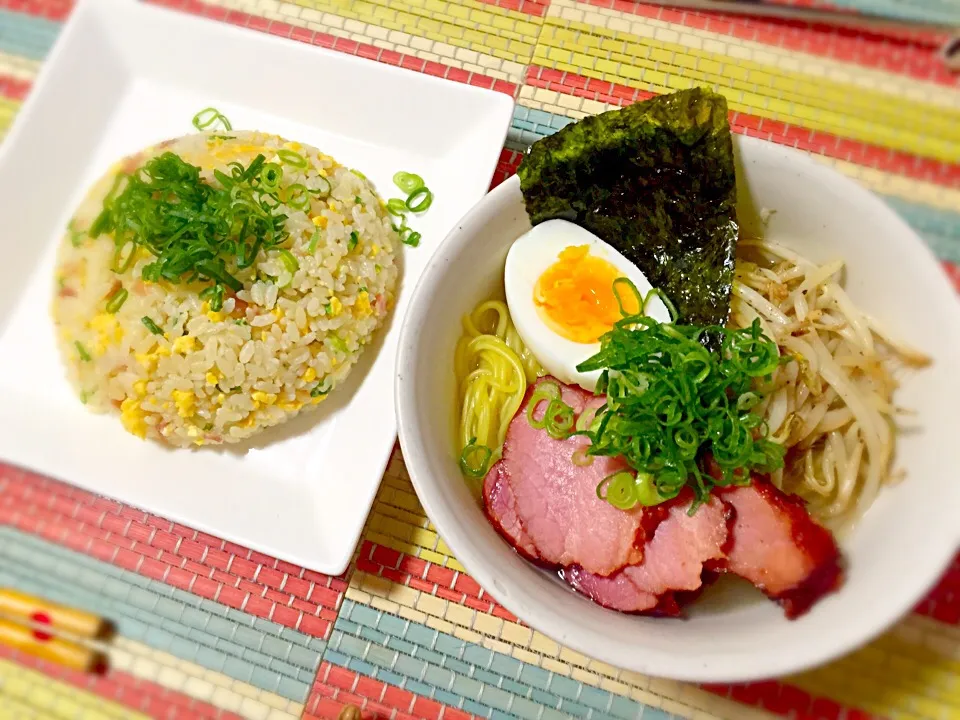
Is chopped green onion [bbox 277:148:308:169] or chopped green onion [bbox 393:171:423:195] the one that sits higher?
chopped green onion [bbox 393:171:423:195]

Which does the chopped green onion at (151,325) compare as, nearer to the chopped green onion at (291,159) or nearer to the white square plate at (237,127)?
the white square plate at (237,127)

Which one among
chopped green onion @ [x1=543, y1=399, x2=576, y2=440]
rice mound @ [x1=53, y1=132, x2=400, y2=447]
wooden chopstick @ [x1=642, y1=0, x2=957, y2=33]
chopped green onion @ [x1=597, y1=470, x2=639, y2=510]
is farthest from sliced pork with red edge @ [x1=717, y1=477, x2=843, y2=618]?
wooden chopstick @ [x1=642, y1=0, x2=957, y2=33]

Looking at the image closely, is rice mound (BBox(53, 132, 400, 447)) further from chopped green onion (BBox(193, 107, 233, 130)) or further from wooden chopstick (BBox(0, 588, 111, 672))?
wooden chopstick (BBox(0, 588, 111, 672))

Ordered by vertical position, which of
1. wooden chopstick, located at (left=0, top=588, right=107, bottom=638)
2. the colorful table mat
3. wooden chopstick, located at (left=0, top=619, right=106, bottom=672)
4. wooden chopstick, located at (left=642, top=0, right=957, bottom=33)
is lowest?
wooden chopstick, located at (left=0, top=619, right=106, bottom=672)

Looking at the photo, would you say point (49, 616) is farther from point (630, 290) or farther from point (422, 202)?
point (630, 290)

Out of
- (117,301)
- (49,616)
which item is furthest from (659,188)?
(49,616)

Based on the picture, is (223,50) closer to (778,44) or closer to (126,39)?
(126,39)
